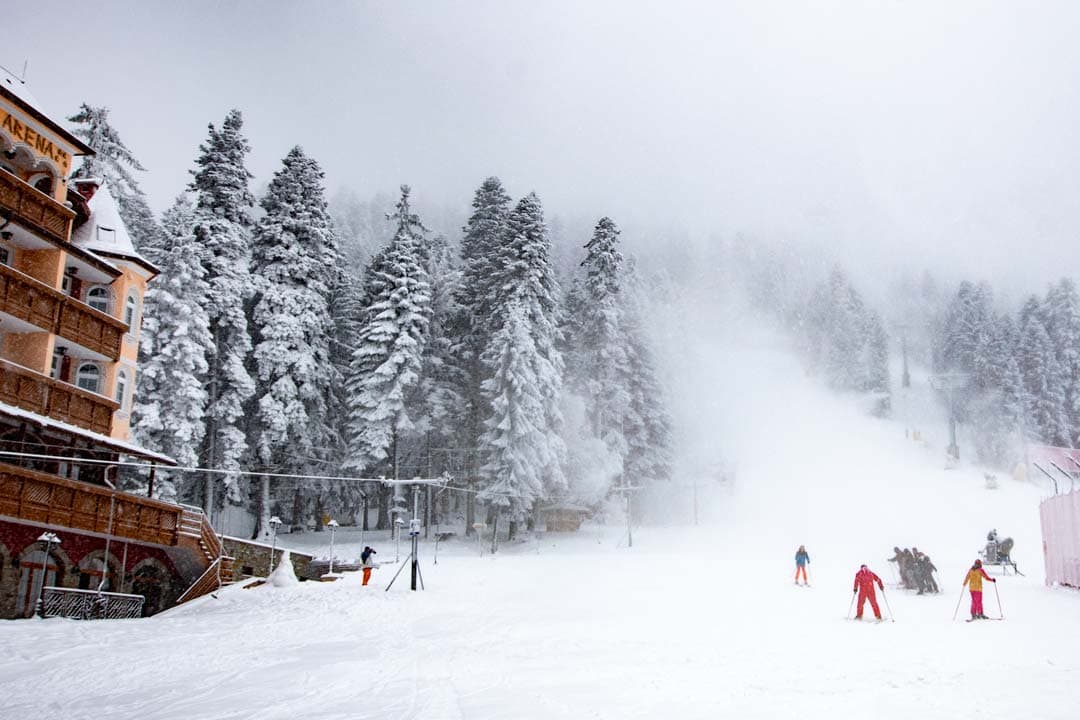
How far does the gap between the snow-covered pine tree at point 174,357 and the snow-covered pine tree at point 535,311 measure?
15.1 metres

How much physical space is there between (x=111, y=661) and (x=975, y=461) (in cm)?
7818

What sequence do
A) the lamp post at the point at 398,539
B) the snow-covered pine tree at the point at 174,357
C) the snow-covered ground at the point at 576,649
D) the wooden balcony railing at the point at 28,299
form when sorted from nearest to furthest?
the snow-covered ground at the point at 576,649 < the wooden balcony railing at the point at 28,299 < the snow-covered pine tree at the point at 174,357 < the lamp post at the point at 398,539

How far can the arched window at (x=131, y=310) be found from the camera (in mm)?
31913

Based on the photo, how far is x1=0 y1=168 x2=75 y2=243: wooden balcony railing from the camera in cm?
2562

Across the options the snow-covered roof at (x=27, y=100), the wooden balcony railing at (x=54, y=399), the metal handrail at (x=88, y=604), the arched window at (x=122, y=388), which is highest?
the snow-covered roof at (x=27, y=100)

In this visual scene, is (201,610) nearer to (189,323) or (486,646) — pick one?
(486,646)

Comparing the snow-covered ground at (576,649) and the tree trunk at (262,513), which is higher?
the tree trunk at (262,513)

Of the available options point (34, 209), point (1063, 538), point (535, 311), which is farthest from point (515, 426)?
point (1063, 538)

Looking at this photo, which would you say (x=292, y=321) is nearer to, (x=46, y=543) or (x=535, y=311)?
(x=535, y=311)

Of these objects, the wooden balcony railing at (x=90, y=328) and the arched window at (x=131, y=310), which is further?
the arched window at (x=131, y=310)

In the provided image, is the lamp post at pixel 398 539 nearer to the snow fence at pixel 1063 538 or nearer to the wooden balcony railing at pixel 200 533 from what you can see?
the wooden balcony railing at pixel 200 533

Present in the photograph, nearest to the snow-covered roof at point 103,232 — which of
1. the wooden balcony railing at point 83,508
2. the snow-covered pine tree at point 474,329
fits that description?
the wooden balcony railing at point 83,508

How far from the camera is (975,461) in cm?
7594

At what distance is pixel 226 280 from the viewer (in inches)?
1599
